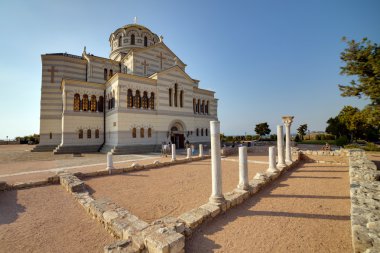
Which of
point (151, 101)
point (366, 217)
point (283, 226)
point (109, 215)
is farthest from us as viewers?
point (151, 101)

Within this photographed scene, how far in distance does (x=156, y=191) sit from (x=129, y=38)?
3330cm

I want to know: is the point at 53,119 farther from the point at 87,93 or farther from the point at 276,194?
the point at 276,194

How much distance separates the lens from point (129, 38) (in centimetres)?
3319

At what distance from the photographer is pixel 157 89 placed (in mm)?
24953

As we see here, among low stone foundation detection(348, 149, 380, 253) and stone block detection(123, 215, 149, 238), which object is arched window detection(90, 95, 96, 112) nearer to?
stone block detection(123, 215, 149, 238)

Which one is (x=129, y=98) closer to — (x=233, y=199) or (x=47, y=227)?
(x=47, y=227)

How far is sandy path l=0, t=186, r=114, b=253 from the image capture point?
170 inches

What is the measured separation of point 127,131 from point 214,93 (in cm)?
1816

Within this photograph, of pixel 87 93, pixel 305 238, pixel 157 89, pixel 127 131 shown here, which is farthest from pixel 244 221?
pixel 87 93

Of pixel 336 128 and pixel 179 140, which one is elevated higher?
pixel 336 128

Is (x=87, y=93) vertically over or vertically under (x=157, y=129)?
over

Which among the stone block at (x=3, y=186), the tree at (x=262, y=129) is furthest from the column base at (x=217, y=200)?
the tree at (x=262, y=129)

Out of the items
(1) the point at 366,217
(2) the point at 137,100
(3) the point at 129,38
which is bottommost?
(1) the point at 366,217

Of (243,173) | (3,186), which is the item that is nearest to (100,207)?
(243,173)
